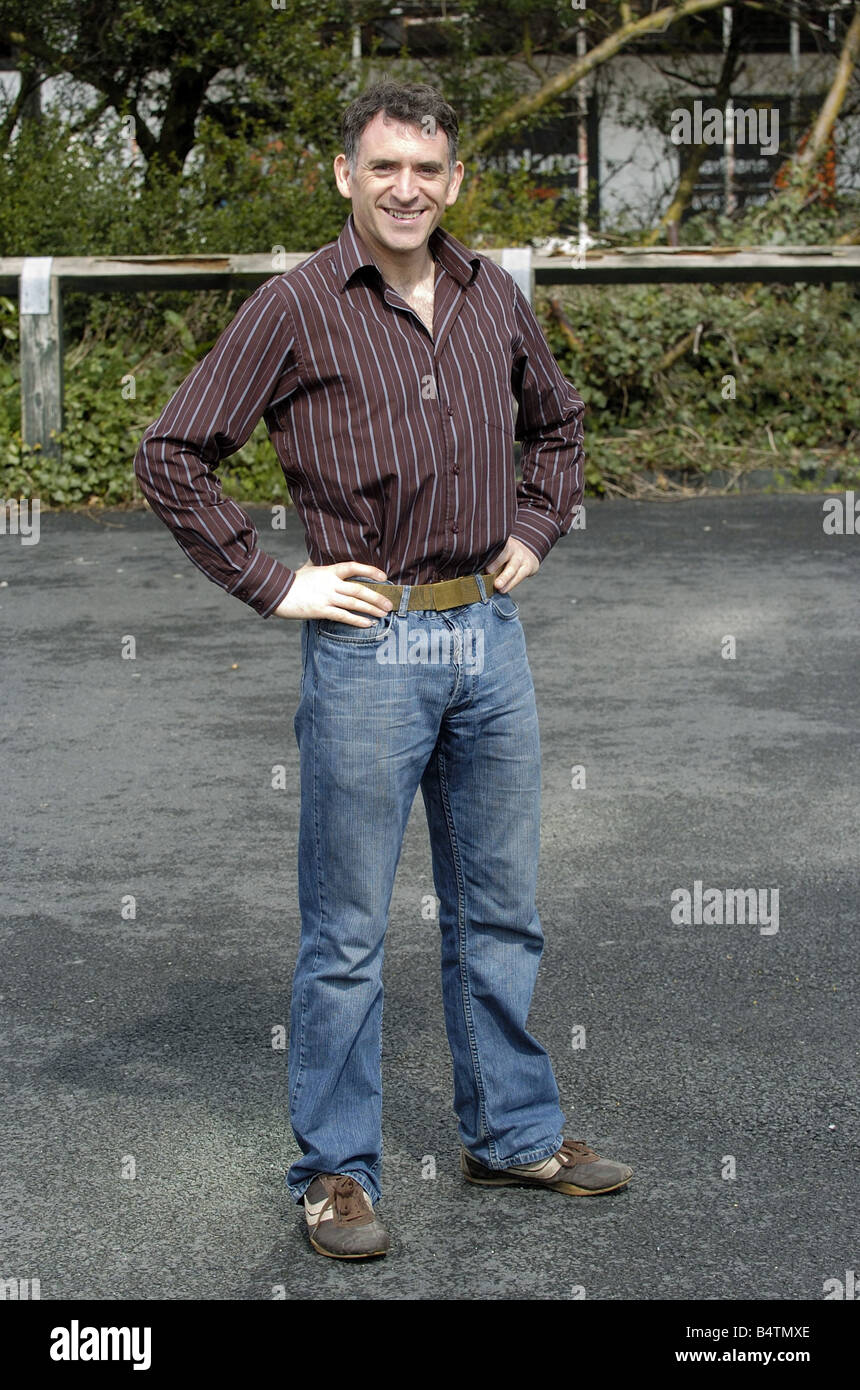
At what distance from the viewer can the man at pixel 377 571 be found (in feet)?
10.1

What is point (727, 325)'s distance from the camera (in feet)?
44.1

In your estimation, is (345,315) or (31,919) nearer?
(345,315)

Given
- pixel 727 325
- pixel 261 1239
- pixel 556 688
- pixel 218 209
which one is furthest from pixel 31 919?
pixel 218 209

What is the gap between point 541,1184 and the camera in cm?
347

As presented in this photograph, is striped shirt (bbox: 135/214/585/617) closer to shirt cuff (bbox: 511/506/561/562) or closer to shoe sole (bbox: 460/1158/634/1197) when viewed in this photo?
shirt cuff (bbox: 511/506/561/562)

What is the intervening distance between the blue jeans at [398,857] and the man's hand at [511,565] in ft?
0.10

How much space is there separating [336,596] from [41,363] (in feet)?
30.9

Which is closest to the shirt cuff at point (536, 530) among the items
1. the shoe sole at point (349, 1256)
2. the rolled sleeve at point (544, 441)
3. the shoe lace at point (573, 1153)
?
the rolled sleeve at point (544, 441)

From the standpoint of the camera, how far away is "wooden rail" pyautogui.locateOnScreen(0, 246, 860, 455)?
11.9m

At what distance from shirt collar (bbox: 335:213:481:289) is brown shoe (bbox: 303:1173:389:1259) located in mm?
1626

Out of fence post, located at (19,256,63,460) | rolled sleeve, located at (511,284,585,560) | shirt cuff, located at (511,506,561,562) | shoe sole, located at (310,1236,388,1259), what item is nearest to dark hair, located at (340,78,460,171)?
rolled sleeve, located at (511,284,585,560)

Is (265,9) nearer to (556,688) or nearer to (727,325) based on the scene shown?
(727,325)

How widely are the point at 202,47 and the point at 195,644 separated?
9.74 meters

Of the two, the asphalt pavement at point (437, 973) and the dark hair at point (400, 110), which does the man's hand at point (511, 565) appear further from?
the asphalt pavement at point (437, 973)
